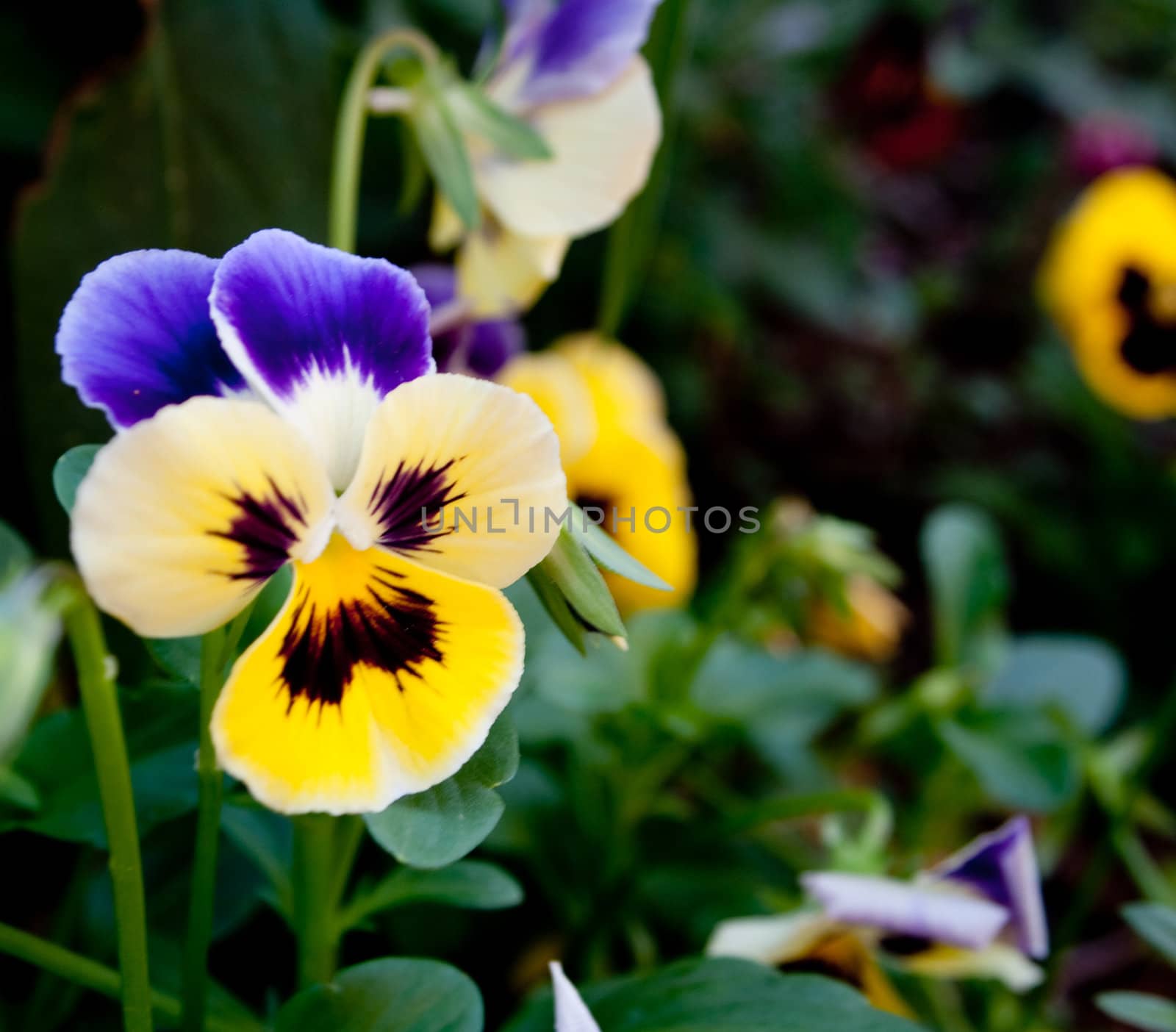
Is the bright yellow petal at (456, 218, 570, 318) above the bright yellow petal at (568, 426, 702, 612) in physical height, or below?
above

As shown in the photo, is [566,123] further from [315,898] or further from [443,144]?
[315,898]

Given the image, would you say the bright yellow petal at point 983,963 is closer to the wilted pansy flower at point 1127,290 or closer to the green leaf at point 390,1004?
the green leaf at point 390,1004

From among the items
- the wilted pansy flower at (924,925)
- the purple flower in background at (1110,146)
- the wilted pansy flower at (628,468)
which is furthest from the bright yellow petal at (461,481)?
the purple flower in background at (1110,146)

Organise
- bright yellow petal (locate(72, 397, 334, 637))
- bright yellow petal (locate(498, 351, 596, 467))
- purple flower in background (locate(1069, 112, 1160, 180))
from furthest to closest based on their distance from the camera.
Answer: purple flower in background (locate(1069, 112, 1160, 180))
bright yellow petal (locate(498, 351, 596, 467))
bright yellow petal (locate(72, 397, 334, 637))

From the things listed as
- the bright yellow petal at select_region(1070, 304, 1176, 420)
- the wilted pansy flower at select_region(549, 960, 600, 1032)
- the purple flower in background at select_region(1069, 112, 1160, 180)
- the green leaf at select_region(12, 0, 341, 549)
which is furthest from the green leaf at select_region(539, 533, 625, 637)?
the purple flower in background at select_region(1069, 112, 1160, 180)

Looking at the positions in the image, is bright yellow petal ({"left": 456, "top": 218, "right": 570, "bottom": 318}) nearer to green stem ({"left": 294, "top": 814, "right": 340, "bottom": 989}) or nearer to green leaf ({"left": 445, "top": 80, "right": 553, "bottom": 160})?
green leaf ({"left": 445, "top": 80, "right": 553, "bottom": 160})

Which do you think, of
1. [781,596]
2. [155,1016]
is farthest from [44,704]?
[781,596]

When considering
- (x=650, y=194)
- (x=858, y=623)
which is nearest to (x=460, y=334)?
(x=650, y=194)
